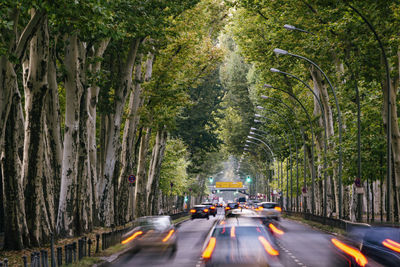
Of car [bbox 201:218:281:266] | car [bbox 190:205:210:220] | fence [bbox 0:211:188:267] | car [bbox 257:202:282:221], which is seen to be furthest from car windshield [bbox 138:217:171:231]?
car [bbox 190:205:210:220]

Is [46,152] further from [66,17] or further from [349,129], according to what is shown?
[349,129]

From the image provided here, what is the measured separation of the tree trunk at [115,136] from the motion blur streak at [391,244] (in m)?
21.1

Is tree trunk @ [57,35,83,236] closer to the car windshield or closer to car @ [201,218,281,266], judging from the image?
the car windshield

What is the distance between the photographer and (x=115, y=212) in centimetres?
3703

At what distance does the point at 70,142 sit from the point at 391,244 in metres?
15.2

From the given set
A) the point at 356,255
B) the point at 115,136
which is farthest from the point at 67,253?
the point at 115,136

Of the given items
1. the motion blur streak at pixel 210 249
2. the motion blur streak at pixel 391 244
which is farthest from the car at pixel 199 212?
the motion blur streak at pixel 391 244

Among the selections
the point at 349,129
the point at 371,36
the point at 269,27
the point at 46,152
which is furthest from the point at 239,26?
the point at 46,152

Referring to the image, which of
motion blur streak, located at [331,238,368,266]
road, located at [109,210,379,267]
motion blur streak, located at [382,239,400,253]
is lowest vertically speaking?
road, located at [109,210,379,267]

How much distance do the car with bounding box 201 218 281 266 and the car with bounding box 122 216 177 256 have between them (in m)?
5.36

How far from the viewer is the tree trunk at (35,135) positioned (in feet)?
69.6

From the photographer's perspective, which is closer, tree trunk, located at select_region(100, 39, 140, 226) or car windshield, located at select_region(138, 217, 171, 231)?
car windshield, located at select_region(138, 217, 171, 231)

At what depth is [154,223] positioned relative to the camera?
67.2ft

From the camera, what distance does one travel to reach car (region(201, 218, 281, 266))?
13633 mm
